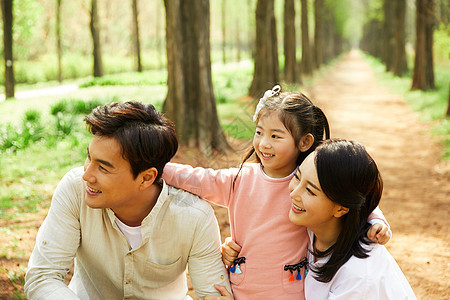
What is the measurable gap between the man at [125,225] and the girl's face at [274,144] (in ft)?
1.43

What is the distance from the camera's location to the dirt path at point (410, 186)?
4531mm

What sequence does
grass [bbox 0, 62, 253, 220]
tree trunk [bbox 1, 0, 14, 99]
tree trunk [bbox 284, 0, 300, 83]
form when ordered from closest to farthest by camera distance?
grass [bbox 0, 62, 253, 220] < tree trunk [bbox 1, 0, 14, 99] < tree trunk [bbox 284, 0, 300, 83]

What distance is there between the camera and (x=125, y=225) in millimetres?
2430

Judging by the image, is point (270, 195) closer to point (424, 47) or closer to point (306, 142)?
point (306, 142)

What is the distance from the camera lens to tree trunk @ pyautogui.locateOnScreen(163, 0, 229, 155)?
7.89 m

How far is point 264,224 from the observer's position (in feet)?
8.56

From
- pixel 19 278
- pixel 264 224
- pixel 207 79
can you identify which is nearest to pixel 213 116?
pixel 207 79

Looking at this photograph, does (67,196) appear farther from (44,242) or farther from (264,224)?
(264,224)

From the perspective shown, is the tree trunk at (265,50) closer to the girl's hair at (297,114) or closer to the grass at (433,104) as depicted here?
the grass at (433,104)

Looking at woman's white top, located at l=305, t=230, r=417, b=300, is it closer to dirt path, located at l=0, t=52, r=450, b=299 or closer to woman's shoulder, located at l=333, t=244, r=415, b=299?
woman's shoulder, located at l=333, t=244, r=415, b=299

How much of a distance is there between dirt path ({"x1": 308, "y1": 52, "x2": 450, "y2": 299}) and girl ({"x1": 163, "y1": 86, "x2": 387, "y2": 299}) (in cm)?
41

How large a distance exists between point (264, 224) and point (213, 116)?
597 cm

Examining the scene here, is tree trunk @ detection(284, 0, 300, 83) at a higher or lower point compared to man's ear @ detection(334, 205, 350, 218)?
higher

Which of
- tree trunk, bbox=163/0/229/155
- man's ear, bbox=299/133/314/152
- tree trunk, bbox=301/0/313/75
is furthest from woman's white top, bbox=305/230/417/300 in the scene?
tree trunk, bbox=301/0/313/75
